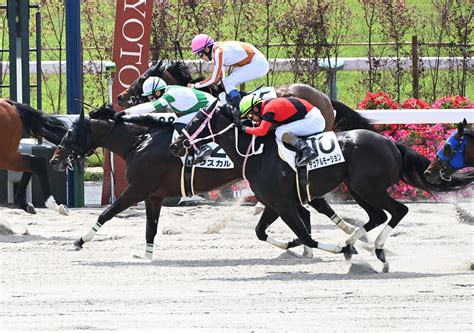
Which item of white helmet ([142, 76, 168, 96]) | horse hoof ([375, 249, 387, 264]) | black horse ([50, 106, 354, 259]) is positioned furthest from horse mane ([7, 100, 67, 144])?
horse hoof ([375, 249, 387, 264])

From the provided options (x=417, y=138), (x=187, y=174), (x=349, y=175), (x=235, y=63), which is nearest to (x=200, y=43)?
(x=235, y=63)

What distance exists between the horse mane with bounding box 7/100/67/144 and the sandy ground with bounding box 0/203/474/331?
981 mm

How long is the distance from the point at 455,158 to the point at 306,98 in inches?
107

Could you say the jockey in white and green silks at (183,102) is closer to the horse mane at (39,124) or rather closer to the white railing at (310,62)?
the horse mane at (39,124)

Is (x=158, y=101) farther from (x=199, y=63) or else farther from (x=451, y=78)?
(x=451, y=78)

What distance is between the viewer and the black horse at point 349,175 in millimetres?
10867

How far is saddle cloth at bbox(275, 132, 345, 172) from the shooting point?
1094 centimetres

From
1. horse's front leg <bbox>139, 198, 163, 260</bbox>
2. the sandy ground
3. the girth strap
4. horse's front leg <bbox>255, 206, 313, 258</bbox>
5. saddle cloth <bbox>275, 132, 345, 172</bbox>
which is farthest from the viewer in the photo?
the girth strap

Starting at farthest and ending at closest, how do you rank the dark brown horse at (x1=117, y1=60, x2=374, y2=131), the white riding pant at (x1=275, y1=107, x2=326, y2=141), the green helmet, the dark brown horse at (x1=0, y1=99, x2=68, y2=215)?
the dark brown horse at (x1=0, y1=99, x2=68, y2=215)
the dark brown horse at (x1=117, y1=60, x2=374, y2=131)
the green helmet
the white riding pant at (x1=275, y1=107, x2=326, y2=141)

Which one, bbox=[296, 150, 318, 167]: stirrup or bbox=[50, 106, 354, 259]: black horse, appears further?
bbox=[50, 106, 354, 259]: black horse

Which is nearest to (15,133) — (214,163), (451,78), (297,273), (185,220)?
(185,220)

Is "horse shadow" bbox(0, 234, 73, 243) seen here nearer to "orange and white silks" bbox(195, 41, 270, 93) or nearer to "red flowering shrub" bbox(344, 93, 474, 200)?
"orange and white silks" bbox(195, 41, 270, 93)

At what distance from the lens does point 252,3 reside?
19531mm

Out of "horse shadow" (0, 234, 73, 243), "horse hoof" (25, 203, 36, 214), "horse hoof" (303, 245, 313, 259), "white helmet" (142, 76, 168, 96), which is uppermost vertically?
"white helmet" (142, 76, 168, 96)
